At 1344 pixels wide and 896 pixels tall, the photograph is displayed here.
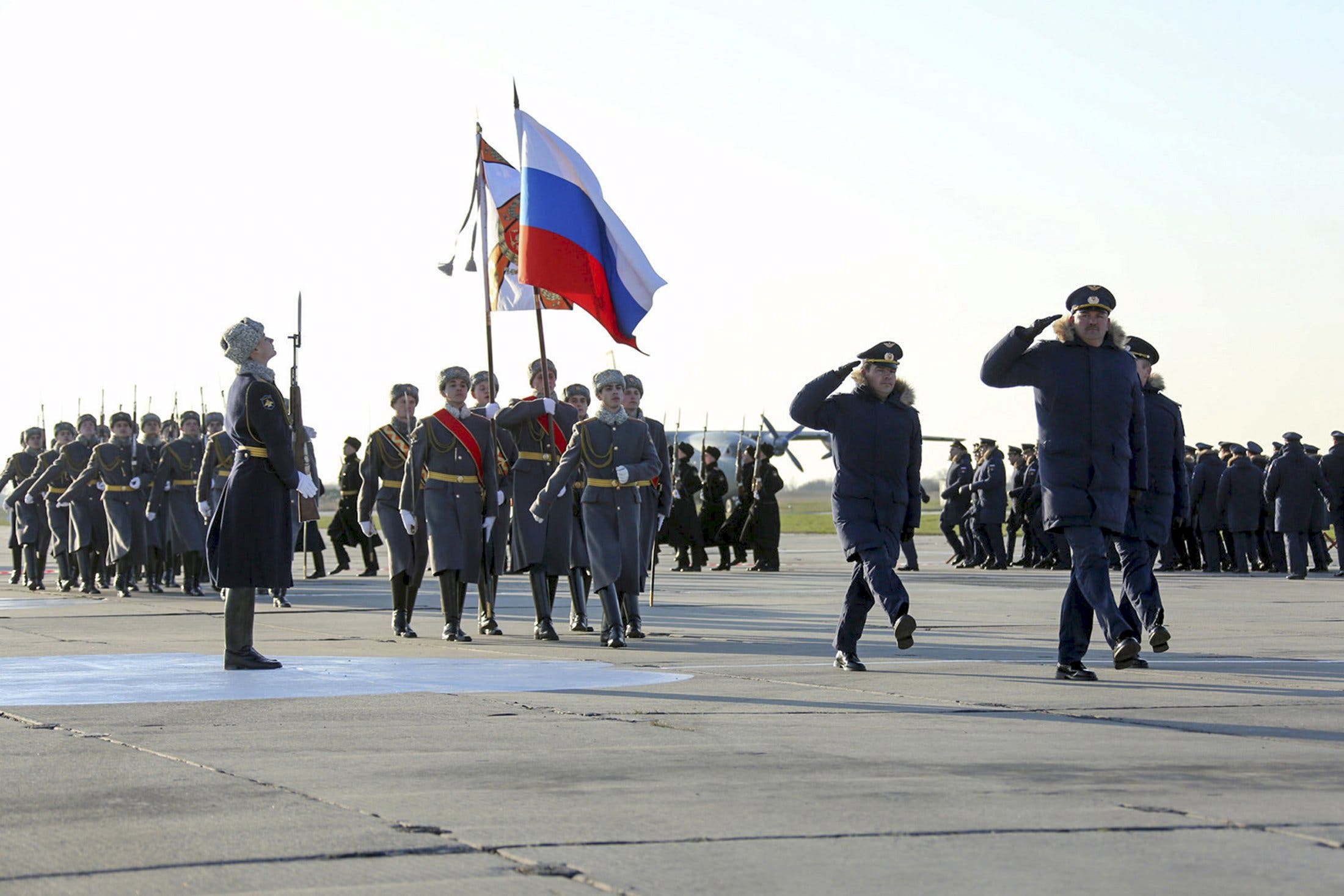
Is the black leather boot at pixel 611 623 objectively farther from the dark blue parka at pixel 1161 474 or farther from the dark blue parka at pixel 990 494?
the dark blue parka at pixel 990 494

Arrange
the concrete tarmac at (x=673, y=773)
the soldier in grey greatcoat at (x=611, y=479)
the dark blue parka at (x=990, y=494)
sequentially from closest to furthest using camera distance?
1. the concrete tarmac at (x=673, y=773)
2. the soldier in grey greatcoat at (x=611, y=479)
3. the dark blue parka at (x=990, y=494)

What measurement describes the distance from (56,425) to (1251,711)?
57.3 ft

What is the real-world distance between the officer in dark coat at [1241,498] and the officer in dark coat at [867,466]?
16.0 metres

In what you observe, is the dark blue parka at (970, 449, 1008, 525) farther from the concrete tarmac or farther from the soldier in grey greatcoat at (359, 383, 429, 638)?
the concrete tarmac

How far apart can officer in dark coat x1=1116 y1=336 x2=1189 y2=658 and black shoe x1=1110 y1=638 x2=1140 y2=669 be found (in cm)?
26

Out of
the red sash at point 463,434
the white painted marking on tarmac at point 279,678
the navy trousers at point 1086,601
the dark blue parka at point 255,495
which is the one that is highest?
the red sash at point 463,434

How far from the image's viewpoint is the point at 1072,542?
9.12m

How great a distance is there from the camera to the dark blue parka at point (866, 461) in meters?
9.43

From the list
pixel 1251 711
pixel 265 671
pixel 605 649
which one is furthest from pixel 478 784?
pixel 605 649

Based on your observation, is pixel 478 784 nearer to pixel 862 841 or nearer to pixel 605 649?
pixel 862 841

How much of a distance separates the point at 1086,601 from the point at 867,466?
133 cm

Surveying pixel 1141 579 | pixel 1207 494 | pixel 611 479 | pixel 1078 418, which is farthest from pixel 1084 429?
pixel 1207 494

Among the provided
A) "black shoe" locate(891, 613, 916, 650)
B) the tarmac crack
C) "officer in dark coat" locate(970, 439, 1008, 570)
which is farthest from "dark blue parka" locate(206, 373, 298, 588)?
"officer in dark coat" locate(970, 439, 1008, 570)

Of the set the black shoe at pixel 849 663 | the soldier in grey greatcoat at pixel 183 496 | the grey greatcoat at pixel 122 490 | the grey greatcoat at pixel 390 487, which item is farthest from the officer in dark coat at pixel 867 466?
the grey greatcoat at pixel 122 490
